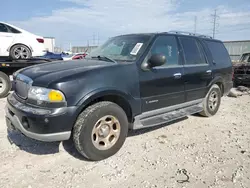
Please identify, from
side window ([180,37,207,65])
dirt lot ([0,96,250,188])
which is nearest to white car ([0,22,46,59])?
dirt lot ([0,96,250,188])

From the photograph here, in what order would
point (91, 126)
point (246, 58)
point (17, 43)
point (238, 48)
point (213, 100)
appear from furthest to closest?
1. point (238, 48)
2. point (246, 58)
3. point (17, 43)
4. point (213, 100)
5. point (91, 126)

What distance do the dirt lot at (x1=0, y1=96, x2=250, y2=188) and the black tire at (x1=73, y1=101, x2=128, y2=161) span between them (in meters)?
0.14

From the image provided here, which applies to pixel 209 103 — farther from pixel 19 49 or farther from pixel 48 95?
pixel 19 49

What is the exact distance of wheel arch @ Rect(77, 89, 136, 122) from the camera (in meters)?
2.85

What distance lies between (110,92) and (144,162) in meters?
1.10

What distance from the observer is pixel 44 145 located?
3.57 metres

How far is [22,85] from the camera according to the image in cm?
313

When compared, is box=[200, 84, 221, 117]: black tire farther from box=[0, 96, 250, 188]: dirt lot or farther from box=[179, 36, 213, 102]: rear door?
box=[0, 96, 250, 188]: dirt lot

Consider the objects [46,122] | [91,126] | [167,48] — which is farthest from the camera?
[167,48]

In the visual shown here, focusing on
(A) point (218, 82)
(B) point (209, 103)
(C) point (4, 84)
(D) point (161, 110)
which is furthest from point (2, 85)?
(A) point (218, 82)

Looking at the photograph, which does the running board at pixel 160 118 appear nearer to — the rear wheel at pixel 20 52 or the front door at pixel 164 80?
the front door at pixel 164 80

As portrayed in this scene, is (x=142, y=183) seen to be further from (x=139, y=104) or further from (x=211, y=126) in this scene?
(x=211, y=126)

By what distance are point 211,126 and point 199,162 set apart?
1.77m

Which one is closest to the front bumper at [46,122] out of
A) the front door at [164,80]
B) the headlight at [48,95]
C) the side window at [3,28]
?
the headlight at [48,95]
